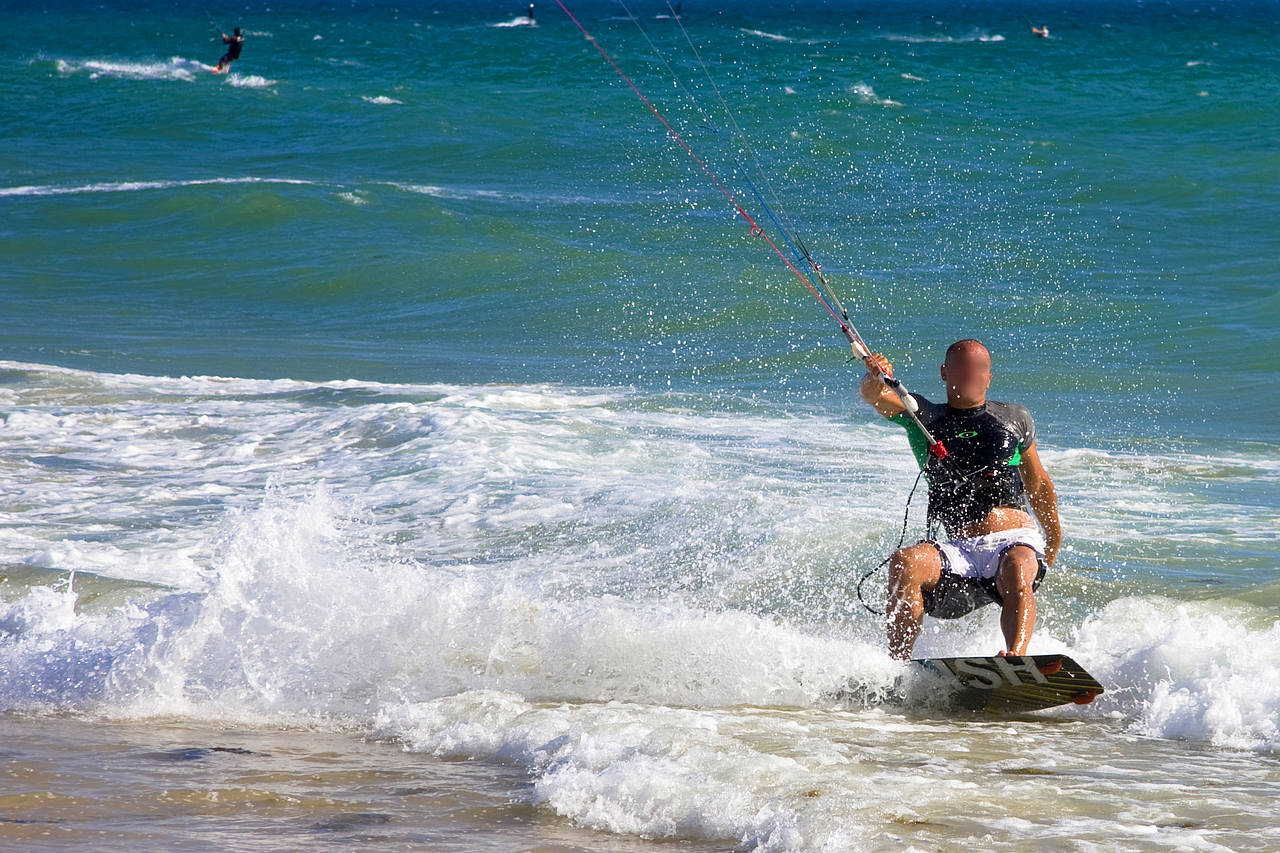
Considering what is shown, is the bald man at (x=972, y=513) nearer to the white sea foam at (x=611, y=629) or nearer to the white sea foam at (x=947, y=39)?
the white sea foam at (x=611, y=629)

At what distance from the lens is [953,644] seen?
577cm

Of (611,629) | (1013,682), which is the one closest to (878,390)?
(1013,682)

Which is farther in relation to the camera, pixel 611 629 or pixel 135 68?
pixel 135 68

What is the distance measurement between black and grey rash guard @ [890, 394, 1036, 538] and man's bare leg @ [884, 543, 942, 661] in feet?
0.91

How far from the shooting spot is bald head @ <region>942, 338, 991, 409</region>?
518 centimetres

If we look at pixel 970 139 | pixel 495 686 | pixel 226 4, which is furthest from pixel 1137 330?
pixel 226 4

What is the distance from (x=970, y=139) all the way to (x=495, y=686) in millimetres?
24923

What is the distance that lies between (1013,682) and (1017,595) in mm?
305

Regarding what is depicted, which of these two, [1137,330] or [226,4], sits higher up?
[226,4]

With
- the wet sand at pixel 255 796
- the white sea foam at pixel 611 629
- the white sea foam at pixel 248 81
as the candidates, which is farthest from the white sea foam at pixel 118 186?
the wet sand at pixel 255 796

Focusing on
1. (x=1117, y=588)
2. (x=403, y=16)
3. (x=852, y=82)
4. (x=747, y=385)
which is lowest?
(x=1117, y=588)

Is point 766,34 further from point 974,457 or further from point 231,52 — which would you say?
point 974,457

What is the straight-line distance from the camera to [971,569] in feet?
16.8

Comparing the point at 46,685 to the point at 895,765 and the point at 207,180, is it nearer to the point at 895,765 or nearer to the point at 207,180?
the point at 895,765
